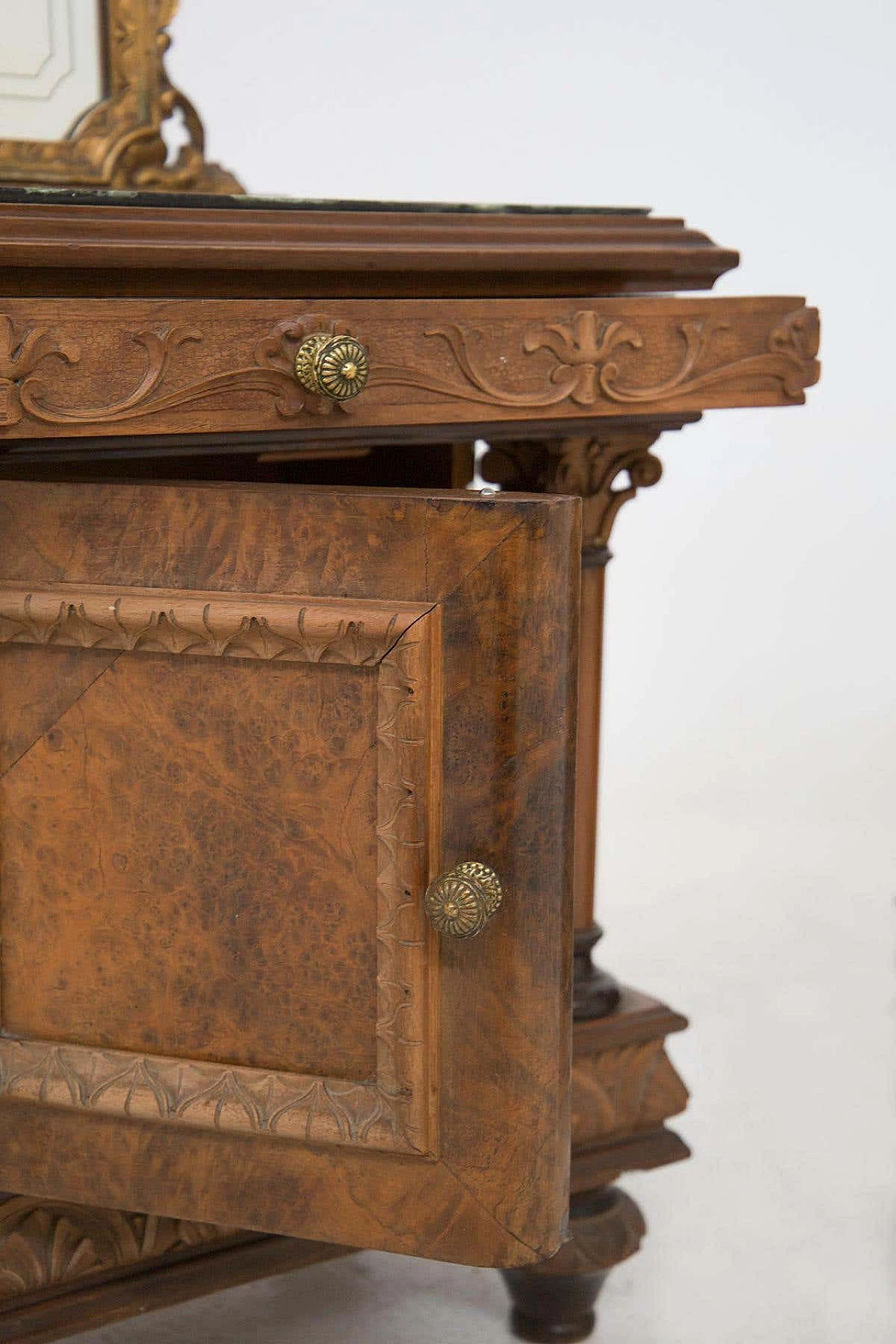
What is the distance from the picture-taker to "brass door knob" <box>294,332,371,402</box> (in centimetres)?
93

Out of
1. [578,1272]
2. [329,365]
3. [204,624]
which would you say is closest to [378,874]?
[204,624]

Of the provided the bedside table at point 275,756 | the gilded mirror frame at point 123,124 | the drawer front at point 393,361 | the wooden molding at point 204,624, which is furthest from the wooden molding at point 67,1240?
the gilded mirror frame at point 123,124

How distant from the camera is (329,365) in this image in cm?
92

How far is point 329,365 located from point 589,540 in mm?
331

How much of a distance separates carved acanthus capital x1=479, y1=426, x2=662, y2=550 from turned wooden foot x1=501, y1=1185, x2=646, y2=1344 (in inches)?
18.7

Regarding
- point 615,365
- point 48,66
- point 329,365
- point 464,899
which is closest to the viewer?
point 464,899

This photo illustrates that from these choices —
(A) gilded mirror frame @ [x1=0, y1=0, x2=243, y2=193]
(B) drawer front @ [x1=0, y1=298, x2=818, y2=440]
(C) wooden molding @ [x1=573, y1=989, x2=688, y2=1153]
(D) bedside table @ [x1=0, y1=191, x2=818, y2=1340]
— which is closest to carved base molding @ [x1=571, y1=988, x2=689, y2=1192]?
(C) wooden molding @ [x1=573, y1=989, x2=688, y2=1153]

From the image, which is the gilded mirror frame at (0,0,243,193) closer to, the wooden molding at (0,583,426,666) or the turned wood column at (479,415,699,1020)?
the turned wood column at (479,415,699,1020)

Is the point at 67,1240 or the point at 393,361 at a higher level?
the point at 393,361

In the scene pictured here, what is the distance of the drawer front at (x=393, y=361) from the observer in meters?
0.86

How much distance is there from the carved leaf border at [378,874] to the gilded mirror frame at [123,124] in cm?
61

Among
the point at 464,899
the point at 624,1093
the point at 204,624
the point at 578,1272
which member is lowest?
the point at 578,1272

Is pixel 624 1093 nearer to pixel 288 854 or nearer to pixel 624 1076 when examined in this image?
pixel 624 1076

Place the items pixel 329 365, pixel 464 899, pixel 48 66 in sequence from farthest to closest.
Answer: pixel 48 66, pixel 329 365, pixel 464 899
